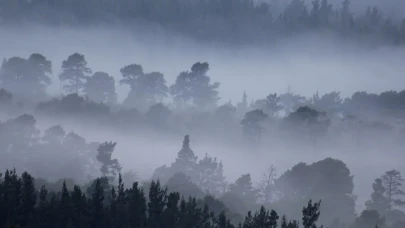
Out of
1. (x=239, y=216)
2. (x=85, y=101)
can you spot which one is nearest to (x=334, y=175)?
(x=239, y=216)

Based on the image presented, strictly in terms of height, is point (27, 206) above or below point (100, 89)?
below

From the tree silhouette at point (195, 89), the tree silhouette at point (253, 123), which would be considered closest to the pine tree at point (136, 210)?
the tree silhouette at point (253, 123)

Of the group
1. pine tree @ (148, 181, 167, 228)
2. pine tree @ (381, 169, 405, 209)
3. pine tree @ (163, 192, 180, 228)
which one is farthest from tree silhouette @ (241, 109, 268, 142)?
pine tree @ (163, 192, 180, 228)

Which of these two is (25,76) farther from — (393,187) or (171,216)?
(171,216)

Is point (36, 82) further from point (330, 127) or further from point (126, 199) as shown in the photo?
point (126, 199)

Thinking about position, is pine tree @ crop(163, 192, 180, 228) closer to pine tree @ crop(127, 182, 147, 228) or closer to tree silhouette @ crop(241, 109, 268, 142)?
pine tree @ crop(127, 182, 147, 228)

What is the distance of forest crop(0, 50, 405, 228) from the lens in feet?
204

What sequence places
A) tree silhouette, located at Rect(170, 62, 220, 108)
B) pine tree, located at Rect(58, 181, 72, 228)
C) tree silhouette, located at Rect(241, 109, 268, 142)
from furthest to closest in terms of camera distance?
tree silhouette, located at Rect(170, 62, 220, 108), tree silhouette, located at Rect(241, 109, 268, 142), pine tree, located at Rect(58, 181, 72, 228)

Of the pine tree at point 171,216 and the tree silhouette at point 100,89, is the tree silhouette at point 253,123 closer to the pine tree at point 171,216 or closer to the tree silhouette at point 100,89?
the tree silhouette at point 100,89

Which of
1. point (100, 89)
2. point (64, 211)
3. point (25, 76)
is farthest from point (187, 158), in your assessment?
point (25, 76)

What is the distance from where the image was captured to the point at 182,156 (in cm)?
9569

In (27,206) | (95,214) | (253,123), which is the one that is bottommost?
(95,214)

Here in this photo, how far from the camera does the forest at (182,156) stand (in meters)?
62.1

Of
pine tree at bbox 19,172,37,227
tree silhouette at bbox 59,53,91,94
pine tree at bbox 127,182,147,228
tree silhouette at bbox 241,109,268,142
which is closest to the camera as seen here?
pine tree at bbox 19,172,37,227
